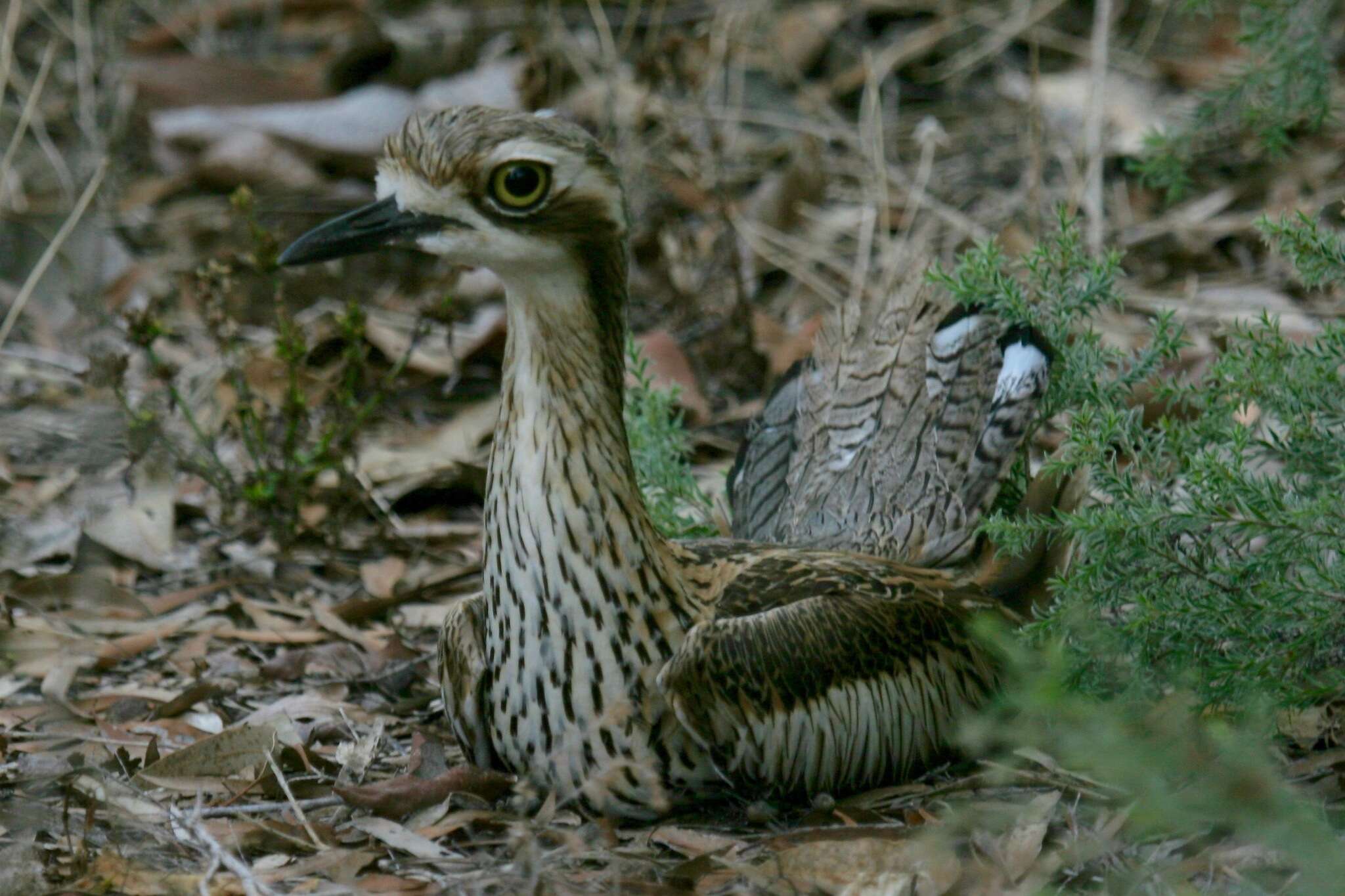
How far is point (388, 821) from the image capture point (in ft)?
11.1

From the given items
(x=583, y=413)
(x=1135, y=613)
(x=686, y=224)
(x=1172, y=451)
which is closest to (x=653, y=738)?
(x=583, y=413)

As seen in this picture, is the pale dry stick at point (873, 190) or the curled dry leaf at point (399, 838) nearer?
the curled dry leaf at point (399, 838)

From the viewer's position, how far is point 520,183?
3.16m

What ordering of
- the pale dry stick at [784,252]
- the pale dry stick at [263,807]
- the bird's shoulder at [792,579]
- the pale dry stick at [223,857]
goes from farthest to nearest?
1. the pale dry stick at [784,252]
2. the bird's shoulder at [792,579]
3. the pale dry stick at [263,807]
4. the pale dry stick at [223,857]

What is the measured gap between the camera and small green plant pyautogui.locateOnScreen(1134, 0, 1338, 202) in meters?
4.24

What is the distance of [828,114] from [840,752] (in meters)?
4.27

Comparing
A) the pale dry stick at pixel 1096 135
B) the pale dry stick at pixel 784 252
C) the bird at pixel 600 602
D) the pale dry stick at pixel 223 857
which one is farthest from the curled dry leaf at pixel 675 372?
the pale dry stick at pixel 223 857

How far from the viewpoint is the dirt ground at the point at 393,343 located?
3.23 m

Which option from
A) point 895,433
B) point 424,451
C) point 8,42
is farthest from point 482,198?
point 8,42

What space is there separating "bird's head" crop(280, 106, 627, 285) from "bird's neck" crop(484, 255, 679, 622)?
0.08 meters

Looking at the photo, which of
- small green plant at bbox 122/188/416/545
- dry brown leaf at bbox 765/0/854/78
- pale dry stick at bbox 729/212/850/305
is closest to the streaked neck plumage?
small green plant at bbox 122/188/416/545

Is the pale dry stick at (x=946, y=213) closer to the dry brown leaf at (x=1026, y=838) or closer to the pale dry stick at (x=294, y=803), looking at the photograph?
the dry brown leaf at (x=1026, y=838)

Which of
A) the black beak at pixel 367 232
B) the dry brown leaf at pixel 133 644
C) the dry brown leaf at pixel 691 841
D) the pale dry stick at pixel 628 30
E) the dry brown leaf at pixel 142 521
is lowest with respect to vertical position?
the dry brown leaf at pixel 691 841

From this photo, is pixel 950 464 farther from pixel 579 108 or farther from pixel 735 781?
pixel 579 108
